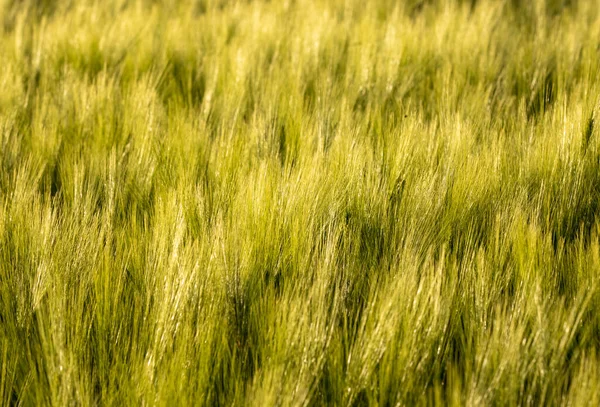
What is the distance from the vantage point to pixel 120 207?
53.9 inches

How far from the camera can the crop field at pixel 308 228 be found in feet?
3.05

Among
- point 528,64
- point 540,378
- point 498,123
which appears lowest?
point 540,378

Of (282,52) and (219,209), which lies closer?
(219,209)

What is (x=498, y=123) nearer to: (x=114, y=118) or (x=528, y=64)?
(x=528, y=64)

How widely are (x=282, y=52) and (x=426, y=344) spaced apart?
1.38 metres

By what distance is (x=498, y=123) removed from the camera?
1.60 metres

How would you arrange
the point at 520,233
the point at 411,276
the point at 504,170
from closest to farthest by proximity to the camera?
the point at 411,276 → the point at 520,233 → the point at 504,170

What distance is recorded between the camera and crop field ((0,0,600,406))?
93 cm

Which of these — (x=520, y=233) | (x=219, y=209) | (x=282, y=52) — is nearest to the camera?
(x=520, y=233)

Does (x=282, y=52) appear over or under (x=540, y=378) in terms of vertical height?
over

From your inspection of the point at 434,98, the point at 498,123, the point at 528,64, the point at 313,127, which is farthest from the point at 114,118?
the point at 528,64

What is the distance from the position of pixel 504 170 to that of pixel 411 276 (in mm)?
461

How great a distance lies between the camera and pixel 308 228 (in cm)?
117

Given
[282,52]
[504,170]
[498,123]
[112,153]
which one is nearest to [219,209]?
[112,153]
